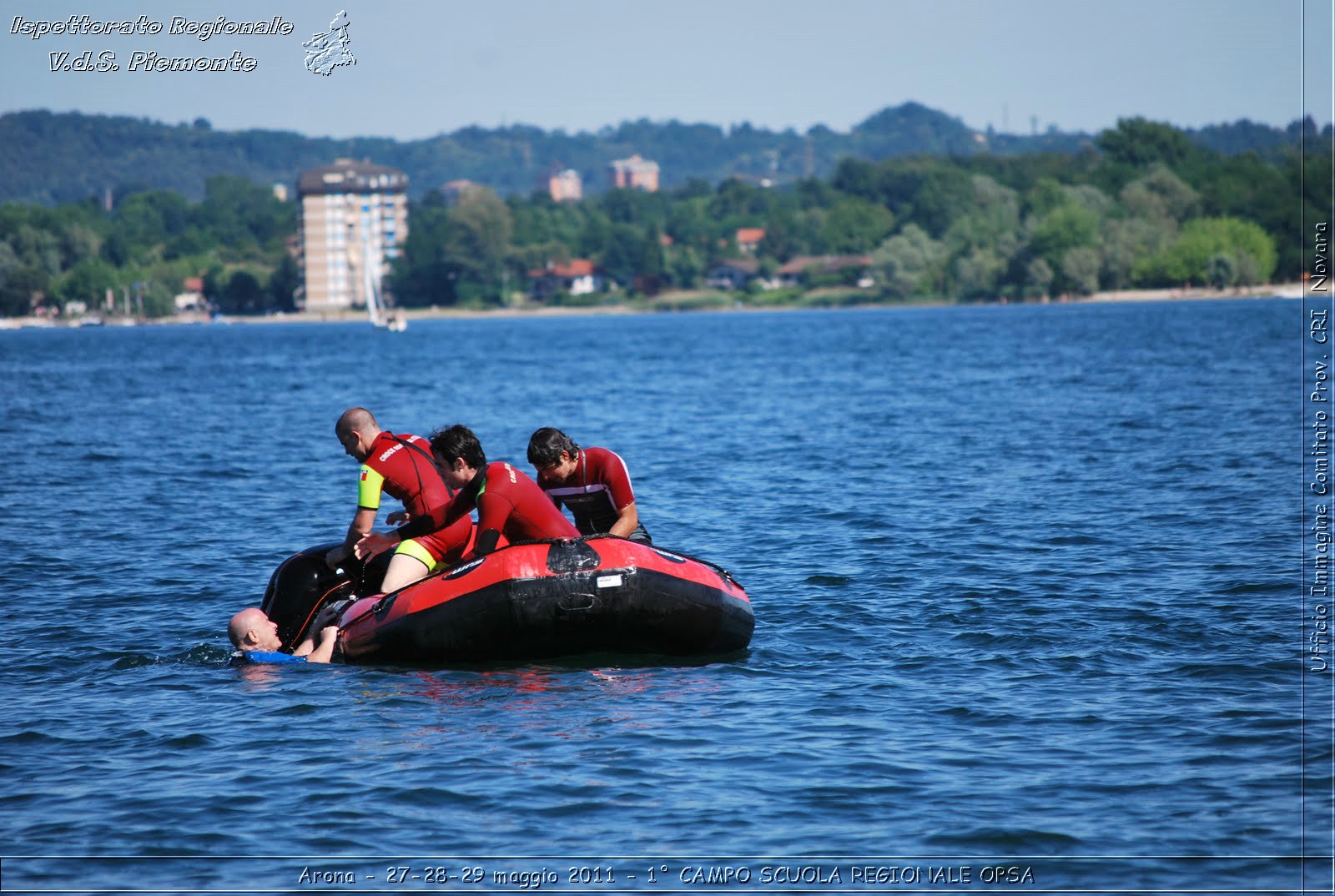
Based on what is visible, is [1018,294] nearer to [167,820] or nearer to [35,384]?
[35,384]

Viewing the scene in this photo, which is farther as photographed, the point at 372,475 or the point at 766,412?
the point at 766,412

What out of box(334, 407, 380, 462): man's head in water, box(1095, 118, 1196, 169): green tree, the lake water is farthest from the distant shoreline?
box(334, 407, 380, 462): man's head in water

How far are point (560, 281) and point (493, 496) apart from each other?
622 ft

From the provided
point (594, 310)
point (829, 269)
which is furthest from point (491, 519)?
point (594, 310)

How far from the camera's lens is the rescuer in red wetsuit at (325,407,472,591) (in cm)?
1088

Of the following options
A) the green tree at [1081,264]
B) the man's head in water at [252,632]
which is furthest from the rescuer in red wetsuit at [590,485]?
the green tree at [1081,264]

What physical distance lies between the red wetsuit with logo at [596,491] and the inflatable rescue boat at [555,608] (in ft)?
1.78

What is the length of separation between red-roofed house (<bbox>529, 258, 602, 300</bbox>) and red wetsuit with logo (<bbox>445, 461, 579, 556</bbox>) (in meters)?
187

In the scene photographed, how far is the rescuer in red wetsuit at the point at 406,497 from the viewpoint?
1088 centimetres

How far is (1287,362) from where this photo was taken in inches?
1973

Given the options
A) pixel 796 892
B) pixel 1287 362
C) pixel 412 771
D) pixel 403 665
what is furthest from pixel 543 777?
pixel 1287 362

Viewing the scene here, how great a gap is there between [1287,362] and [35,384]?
47.7 m

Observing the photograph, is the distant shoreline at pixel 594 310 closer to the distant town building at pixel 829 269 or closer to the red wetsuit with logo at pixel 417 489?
the distant town building at pixel 829 269

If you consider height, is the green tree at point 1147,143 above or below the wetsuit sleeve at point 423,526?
above
